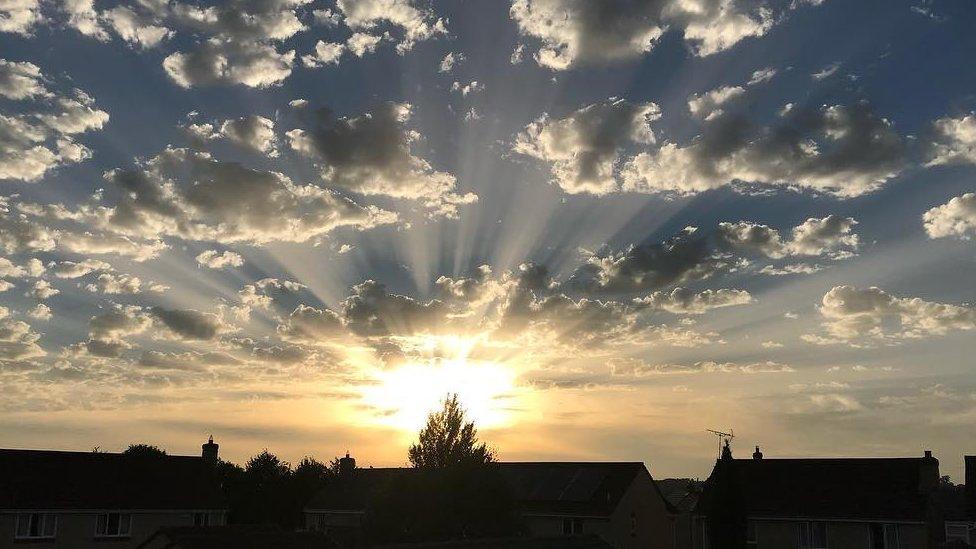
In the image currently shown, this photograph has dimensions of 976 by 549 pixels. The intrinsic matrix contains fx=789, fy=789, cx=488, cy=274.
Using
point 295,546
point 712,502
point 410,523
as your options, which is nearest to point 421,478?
point 410,523

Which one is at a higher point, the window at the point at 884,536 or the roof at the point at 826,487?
the roof at the point at 826,487

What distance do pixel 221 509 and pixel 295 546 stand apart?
863 inches

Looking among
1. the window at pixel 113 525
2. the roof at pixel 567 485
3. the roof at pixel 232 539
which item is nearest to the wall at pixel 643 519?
the roof at pixel 567 485

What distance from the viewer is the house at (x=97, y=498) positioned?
168 ft

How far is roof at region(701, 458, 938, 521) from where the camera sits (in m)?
53.2

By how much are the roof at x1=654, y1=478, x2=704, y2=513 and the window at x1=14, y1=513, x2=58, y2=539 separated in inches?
1837

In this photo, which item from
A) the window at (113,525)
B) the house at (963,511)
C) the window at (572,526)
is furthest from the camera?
the window at (572,526)

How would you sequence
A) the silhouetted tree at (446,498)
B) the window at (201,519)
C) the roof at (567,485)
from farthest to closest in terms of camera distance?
the roof at (567,485), the window at (201,519), the silhouetted tree at (446,498)

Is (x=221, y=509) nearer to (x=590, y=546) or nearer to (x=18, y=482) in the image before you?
(x=18, y=482)

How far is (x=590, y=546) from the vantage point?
3959cm

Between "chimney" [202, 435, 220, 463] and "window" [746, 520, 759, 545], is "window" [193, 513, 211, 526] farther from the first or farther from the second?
"window" [746, 520, 759, 545]

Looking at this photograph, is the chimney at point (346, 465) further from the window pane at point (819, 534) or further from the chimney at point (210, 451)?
the window pane at point (819, 534)

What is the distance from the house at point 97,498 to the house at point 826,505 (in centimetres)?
3849

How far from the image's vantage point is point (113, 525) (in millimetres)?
55062
